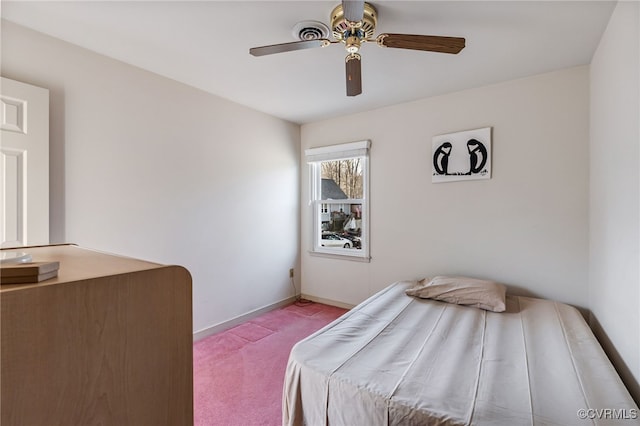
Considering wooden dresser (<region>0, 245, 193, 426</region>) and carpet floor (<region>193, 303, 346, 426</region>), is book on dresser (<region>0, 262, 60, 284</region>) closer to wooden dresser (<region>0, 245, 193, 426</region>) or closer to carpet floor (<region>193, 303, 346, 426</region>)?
wooden dresser (<region>0, 245, 193, 426</region>)

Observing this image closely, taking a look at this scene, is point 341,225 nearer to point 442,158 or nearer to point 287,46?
point 442,158

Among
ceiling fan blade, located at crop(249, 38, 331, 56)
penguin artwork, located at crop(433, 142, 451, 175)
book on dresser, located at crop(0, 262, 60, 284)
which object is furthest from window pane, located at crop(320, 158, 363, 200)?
book on dresser, located at crop(0, 262, 60, 284)

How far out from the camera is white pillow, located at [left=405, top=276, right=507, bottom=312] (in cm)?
223

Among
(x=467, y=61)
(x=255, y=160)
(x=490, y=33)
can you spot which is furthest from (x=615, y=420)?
(x=255, y=160)

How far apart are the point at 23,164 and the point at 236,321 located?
7.25 feet

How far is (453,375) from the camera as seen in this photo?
135 cm

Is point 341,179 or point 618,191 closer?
point 618,191

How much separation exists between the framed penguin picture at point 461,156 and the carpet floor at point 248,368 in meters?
2.02

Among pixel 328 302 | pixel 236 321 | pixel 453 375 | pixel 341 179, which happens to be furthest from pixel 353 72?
pixel 328 302

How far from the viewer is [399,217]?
3.23 metres

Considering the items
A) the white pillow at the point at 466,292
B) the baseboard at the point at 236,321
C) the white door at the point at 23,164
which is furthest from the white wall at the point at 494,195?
the white door at the point at 23,164

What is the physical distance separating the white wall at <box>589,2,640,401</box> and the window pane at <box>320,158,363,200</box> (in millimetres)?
2146

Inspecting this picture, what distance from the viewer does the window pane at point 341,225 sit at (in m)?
3.66

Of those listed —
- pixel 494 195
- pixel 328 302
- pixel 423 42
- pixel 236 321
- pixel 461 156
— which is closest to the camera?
pixel 423 42
